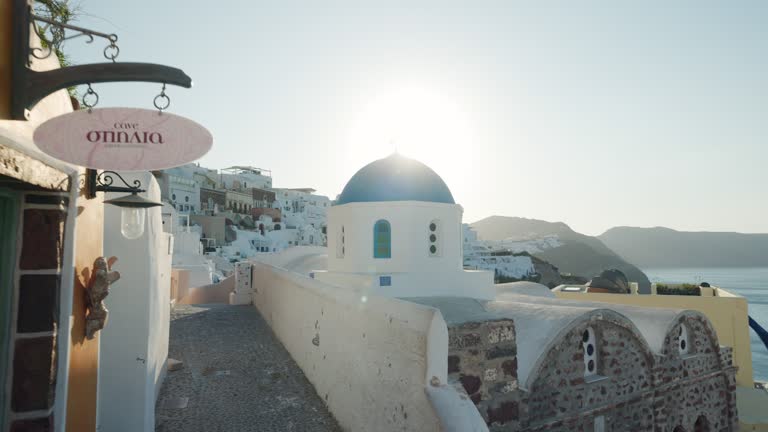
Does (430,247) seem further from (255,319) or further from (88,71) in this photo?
(88,71)

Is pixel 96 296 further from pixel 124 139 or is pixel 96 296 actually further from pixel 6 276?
pixel 124 139

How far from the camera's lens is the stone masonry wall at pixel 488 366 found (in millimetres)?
4387

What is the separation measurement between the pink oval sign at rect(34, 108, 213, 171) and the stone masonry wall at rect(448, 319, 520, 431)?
3.03 m

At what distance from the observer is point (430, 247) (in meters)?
11.9

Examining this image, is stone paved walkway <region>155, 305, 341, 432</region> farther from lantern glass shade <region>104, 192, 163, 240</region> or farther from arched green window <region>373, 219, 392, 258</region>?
arched green window <region>373, 219, 392, 258</region>

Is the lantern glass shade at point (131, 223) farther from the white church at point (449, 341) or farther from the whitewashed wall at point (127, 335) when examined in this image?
the white church at point (449, 341)

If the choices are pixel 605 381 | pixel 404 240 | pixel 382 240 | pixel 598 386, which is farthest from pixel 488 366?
pixel 382 240

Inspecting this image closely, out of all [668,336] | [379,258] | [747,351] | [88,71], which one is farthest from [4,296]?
[747,351]

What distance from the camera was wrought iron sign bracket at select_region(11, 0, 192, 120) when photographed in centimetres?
205

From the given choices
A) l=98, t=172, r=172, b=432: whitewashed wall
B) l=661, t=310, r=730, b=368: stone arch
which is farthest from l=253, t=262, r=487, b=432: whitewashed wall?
l=661, t=310, r=730, b=368: stone arch

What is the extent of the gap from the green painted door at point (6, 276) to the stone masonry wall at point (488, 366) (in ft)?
10.8

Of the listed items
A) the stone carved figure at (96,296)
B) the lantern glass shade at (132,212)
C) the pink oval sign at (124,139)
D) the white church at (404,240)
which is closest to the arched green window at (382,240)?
the white church at (404,240)

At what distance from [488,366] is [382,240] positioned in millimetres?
7400

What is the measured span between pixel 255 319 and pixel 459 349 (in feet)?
30.7
